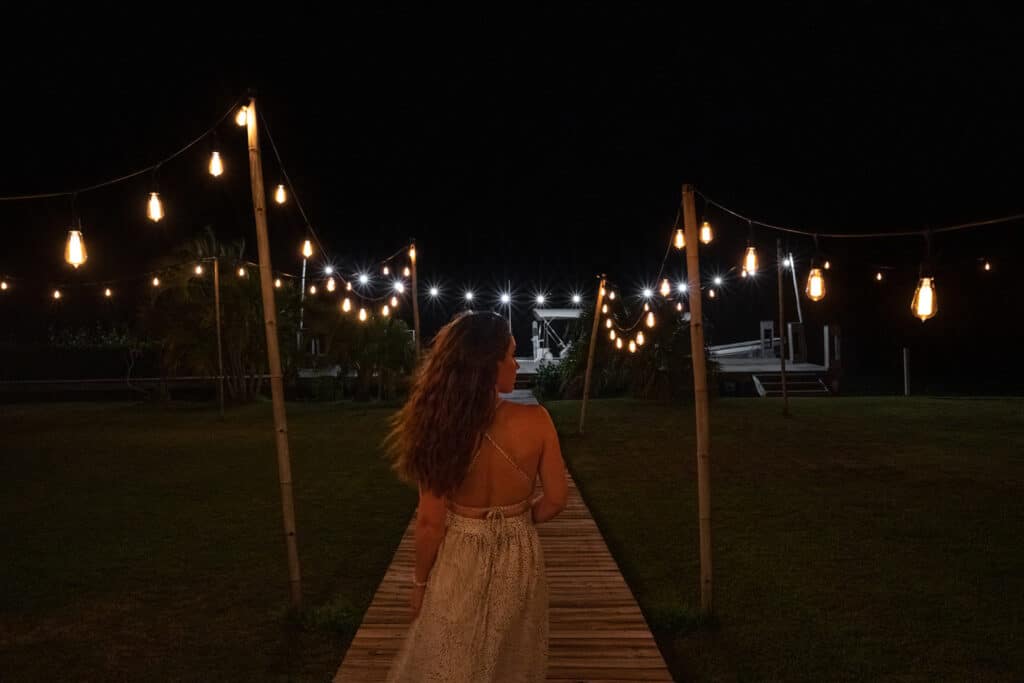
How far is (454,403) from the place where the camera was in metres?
2.38

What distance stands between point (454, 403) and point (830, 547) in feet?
18.0

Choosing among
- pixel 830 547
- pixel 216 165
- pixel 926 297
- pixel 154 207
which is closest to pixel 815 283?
pixel 926 297

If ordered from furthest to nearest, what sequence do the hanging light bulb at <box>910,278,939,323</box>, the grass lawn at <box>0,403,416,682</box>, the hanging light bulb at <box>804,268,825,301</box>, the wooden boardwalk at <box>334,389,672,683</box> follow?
the hanging light bulb at <box>804,268,825,301</box>
the hanging light bulb at <box>910,278,939,323</box>
the grass lawn at <box>0,403,416,682</box>
the wooden boardwalk at <box>334,389,672,683</box>

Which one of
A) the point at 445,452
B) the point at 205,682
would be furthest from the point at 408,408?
the point at 205,682

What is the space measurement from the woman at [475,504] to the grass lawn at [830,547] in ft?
7.23

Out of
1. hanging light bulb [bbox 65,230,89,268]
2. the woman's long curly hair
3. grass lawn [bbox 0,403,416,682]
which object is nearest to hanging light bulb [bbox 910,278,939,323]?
grass lawn [bbox 0,403,416,682]

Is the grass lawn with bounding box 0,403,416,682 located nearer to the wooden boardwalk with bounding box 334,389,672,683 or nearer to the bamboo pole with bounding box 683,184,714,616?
the wooden boardwalk with bounding box 334,389,672,683

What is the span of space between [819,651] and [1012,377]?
2471 cm

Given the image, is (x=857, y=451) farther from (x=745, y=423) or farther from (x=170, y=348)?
(x=170, y=348)

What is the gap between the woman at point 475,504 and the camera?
240 centimetres

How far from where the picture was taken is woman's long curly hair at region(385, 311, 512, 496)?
237 cm

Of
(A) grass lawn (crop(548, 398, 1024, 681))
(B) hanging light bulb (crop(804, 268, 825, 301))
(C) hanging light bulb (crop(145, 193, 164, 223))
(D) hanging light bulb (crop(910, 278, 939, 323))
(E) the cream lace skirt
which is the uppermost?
(C) hanging light bulb (crop(145, 193, 164, 223))

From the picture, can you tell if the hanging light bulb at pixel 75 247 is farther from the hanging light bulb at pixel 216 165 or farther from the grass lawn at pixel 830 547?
the grass lawn at pixel 830 547

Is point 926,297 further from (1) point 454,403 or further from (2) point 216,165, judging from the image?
(2) point 216,165
